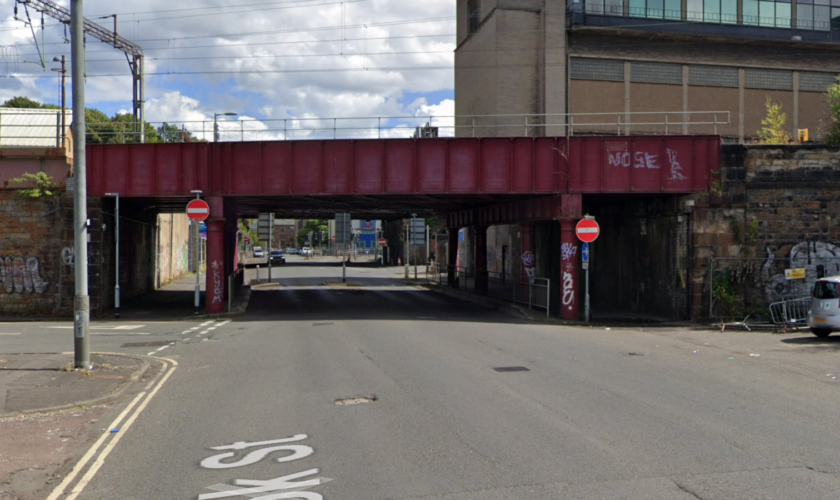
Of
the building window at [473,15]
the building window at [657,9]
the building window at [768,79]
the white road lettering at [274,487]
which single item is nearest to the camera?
the white road lettering at [274,487]

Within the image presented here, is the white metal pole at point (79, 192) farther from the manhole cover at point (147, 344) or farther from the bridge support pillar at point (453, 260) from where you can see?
the bridge support pillar at point (453, 260)

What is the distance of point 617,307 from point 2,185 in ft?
77.4

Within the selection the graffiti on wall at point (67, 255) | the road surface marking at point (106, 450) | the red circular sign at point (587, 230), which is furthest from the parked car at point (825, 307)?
the graffiti on wall at point (67, 255)

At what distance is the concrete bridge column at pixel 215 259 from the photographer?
82.3 ft

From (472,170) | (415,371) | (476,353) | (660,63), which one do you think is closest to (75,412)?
(415,371)

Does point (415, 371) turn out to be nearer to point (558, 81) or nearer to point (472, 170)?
point (472, 170)

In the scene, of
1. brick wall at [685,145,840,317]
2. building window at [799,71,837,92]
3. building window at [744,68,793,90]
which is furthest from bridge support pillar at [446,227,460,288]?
building window at [799,71,837,92]

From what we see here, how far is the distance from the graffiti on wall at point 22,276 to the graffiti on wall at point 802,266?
2484cm

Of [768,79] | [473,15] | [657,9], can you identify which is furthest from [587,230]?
[473,15]

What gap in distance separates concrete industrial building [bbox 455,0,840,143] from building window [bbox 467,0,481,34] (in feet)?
5.18

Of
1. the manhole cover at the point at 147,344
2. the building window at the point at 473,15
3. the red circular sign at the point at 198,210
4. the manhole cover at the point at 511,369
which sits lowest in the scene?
the manhole cover at the point at 147,344

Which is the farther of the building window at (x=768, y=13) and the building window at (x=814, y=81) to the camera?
the building window at (x=814, y=81)

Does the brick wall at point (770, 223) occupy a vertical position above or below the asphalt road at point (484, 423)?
above

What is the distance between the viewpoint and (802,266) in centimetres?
2353
